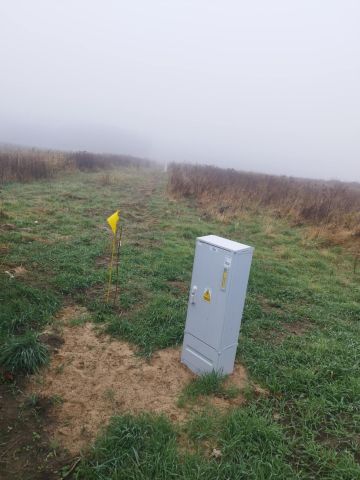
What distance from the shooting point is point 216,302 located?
3.02 metres

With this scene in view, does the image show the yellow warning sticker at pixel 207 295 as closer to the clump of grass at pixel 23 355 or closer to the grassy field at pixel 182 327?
the grassy field at pixel 182 327

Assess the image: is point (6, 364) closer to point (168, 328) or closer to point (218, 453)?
point (168, 328)

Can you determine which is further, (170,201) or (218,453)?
(170,201)

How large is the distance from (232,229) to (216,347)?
6559mm

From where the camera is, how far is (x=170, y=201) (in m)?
12.6

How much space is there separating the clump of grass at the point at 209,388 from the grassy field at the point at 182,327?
4 centimetres

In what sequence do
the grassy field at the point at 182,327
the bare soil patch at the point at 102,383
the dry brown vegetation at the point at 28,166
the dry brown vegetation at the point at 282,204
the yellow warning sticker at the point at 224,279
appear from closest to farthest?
1. the grassy field at the point at 182,327
2. the bare soil patch at the point at 102,383
3. the yellow warning sticker at the point at 224,279
4. the dry brown vegetation at the point at 282,204
5. the dry brown vegetation at the point at 28,166

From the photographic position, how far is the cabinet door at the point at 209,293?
9.68 feet

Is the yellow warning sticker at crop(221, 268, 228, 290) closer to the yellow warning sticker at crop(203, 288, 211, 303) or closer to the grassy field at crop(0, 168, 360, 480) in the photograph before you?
the yellow warning sticker at crop(203, 288, 211, 303)

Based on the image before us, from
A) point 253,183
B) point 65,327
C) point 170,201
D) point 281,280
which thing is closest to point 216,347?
point 65,327

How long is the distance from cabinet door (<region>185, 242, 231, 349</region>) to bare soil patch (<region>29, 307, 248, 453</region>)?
50 cm

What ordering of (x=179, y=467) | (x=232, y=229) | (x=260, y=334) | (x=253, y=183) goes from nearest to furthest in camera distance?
1. (x=179, y=467)
2. (x=260, y=334)
3. (x=232, y=229)
4. (x=253, y=183)

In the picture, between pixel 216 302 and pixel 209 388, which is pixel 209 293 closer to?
pixel 216 302

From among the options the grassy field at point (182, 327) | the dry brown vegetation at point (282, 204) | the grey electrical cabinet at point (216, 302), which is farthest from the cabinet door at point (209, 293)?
the dry brown vegetation at point (282, 204)
